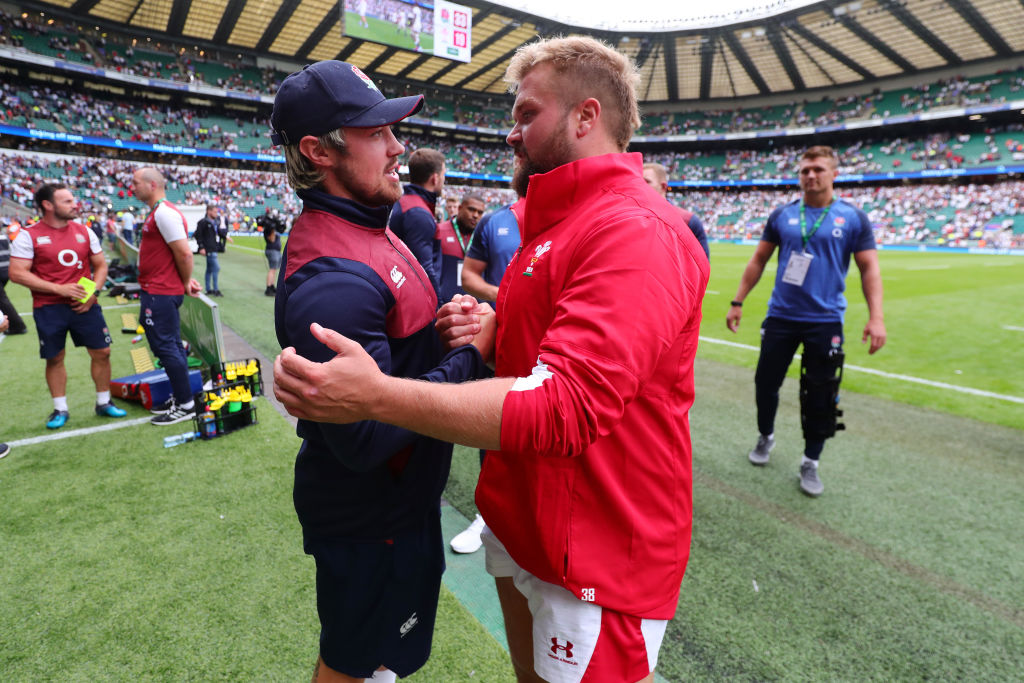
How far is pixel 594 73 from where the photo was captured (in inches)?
55.6

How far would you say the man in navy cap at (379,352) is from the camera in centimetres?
141

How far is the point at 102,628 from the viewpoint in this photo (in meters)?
2.49

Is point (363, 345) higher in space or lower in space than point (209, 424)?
higher

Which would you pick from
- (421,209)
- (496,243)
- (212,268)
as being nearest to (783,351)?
(496,243)

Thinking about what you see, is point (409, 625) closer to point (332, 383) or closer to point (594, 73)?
point (332, 383)

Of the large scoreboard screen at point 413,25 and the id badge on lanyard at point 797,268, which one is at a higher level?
the large scoreboard screen at point 413,25

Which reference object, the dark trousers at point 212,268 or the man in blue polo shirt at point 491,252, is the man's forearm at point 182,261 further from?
the dark trousers at point 212,268

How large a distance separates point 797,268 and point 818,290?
0.22 meters

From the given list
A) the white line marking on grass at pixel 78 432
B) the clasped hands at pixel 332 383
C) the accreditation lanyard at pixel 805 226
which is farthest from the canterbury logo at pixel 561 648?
the white line marking on grass at pixel 78 432

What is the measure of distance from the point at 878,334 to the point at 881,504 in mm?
1261

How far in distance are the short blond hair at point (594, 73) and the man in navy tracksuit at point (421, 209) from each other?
274 centimetres

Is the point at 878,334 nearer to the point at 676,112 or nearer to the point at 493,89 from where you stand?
the point at 493,89

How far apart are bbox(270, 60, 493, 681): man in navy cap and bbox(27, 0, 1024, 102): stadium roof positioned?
1338 inches

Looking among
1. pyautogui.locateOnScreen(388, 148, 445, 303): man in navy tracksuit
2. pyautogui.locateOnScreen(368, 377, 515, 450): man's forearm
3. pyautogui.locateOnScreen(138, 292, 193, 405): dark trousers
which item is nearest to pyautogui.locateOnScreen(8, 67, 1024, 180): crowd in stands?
pyautogui.locateOnScreen(138, 292, 193, 405): dark trousers
